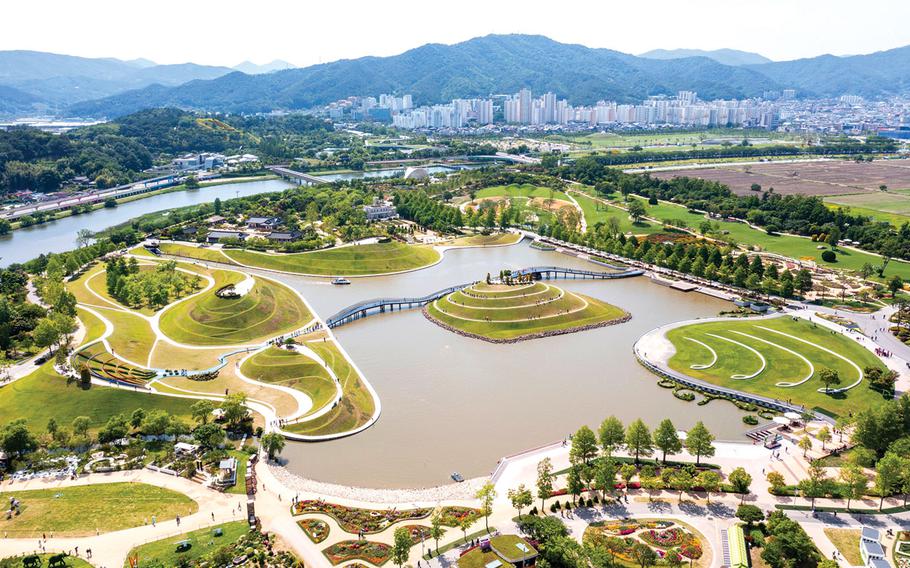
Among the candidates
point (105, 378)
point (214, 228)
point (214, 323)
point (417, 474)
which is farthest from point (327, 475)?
point (214, 228)

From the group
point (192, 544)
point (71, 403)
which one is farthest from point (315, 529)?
point (71, 403)

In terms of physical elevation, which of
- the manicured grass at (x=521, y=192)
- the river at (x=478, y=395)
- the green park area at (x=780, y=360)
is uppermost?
the manicured grass at (x=521, y=192)

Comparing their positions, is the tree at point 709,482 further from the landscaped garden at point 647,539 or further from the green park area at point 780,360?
the green park area at point 780,360

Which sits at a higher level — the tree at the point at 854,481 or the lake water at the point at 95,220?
the lake water at the point at 95,220

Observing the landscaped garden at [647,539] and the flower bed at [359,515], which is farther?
the flower bed at [359,515]

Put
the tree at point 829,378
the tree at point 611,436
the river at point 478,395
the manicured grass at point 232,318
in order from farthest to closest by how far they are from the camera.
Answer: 1. the manicured grass at point 232,318
2. the tree at point 829,378
3. the river at point 478,395
4. the tree at point 611,436

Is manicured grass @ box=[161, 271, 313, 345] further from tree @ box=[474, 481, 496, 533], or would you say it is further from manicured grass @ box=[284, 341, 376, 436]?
tree @ box=[474, 481, 496, 533]

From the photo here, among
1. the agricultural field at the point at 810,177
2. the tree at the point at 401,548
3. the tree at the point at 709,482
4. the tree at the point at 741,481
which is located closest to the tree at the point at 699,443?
the tree at the point at 709,482

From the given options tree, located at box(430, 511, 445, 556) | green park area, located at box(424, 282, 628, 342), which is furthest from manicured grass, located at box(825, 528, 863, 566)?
green park area, located at box(424, 282, 628, 342)
